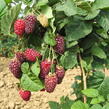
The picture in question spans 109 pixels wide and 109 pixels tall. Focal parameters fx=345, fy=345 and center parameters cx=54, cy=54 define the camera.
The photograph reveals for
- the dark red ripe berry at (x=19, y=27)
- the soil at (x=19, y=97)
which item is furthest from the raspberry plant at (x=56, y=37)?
the soil at (x=19, y=97)

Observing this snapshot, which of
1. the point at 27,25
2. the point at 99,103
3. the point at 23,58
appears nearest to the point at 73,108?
the point at 99,103

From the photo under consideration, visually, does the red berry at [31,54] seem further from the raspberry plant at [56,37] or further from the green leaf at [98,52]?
the green leaf at [98,52]

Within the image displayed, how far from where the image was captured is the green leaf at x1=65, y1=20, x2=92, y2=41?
162 centimetres

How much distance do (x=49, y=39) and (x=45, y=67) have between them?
129 millimetres

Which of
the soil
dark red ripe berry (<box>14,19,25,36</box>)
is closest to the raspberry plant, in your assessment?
dark red ripe berry (<box>14,19,25,36</box>)

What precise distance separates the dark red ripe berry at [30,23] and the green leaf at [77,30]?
0.60 ft

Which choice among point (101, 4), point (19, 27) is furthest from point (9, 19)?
point (101, 4)

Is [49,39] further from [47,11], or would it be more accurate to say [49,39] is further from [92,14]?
[92,14]

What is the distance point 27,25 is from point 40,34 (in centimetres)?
15

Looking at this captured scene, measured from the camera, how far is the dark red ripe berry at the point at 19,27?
4.98 ft

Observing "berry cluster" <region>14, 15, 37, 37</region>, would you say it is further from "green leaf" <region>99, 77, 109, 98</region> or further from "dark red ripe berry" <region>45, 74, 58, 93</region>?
"green leaf" <region>99, 77, 109, 98</region>

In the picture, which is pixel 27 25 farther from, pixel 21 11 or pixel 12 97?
pixel 12 97

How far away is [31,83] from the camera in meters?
1.58

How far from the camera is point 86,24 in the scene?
1639 mm
